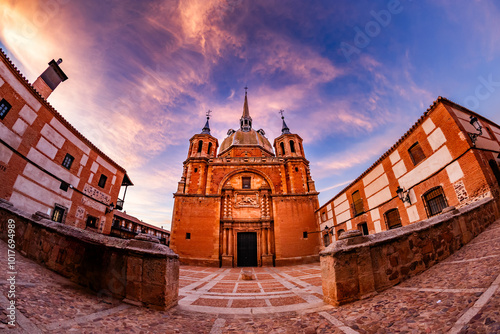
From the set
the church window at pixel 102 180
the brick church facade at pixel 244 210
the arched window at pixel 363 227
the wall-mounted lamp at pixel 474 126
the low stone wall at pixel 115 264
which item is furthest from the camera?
the brick church facade at pixel 244 210

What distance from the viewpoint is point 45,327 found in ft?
7.02

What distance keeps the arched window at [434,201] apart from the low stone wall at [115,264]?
36.3 feet

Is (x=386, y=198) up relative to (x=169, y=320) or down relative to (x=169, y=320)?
up

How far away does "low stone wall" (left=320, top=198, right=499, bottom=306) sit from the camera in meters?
3.62

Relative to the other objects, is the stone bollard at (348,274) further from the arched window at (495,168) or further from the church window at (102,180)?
the church window at (102,180)

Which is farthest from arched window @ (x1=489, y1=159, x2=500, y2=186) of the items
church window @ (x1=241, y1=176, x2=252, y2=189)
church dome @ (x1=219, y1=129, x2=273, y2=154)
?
church dome @ (x1=219, y1=129, x2=273, y2=154)

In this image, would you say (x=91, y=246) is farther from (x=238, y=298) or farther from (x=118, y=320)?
(x=238, y=298)

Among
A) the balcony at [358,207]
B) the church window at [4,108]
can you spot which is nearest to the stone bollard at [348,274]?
the balcony at [358,207]

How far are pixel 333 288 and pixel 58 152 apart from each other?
15880 millimetres

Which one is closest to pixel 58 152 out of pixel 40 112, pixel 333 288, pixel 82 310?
pixel 40 112

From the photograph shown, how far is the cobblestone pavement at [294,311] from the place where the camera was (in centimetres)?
221

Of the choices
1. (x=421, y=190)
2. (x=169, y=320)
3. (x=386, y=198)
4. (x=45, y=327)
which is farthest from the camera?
(x=386, y=198)

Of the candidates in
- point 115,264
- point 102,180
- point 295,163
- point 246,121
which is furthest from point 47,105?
point 246,121

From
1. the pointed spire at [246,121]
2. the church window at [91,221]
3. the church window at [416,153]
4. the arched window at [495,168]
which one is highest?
the pointed spire at [246,121]
